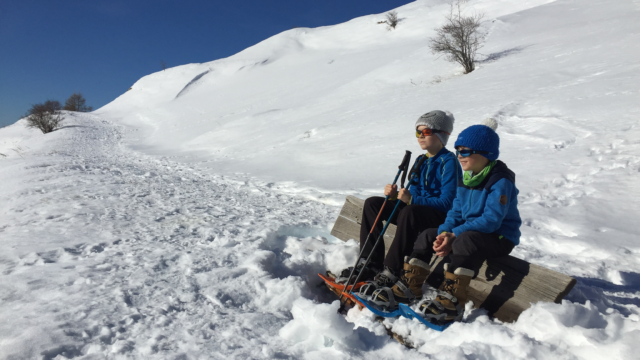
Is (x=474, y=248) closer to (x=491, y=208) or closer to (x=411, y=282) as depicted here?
(x=491, y=208)

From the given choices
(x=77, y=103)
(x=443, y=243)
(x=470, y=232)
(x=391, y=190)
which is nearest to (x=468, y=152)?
(x=470, y=232)

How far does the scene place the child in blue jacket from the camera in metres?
2.94

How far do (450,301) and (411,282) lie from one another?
1.14ft

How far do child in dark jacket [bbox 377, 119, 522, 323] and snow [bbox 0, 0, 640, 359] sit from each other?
24 cm

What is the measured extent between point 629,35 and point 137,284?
1699 cm

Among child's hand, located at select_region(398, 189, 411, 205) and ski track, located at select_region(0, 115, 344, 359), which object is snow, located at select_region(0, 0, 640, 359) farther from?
child's hand, located at select_region(398, 189, 411, 205)

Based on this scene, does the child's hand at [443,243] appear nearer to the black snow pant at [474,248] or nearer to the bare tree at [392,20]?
the black snow pant at [474,248]

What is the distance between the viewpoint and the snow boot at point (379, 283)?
283 centimetres

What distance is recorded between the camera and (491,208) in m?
2.50

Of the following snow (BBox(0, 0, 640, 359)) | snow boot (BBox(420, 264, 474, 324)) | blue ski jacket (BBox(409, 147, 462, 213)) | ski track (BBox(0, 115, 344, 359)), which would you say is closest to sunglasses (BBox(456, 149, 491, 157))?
blue ski jacket (BBox(409, 147, 462, 213))

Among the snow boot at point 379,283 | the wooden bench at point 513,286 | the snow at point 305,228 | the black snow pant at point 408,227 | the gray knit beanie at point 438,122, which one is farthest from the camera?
the gray knit beanie at point 438,122

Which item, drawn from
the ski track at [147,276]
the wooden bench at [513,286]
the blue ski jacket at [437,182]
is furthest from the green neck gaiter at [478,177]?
the ski track at [147,276]

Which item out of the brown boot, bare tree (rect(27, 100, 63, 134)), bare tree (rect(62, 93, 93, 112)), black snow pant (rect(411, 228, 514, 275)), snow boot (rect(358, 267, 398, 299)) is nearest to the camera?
black snow pant (rect(411, 228, 514, 275))

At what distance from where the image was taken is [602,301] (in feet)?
8.68
